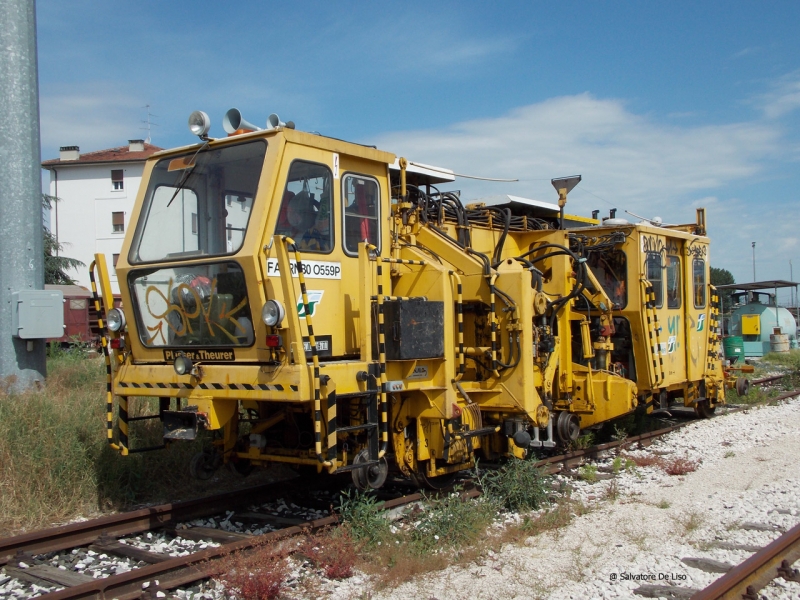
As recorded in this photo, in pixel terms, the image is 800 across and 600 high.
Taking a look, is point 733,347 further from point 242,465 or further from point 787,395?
point 242,465

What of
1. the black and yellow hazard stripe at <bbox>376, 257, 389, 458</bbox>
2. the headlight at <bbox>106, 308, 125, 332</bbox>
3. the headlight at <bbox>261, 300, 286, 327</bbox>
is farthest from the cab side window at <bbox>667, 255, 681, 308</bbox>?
→ the headlight at <bbox>106, 308, 125, 332</bbox>

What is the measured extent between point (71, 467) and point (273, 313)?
134 inches

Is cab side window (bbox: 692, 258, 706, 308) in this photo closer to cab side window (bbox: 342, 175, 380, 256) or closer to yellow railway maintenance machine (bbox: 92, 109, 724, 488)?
yellow railway maintenance machine (bbox: 92, 109, 724, 488)

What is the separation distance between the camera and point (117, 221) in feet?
151

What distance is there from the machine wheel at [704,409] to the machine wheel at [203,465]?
28.4 feet

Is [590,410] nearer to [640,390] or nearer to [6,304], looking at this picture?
[640,390]

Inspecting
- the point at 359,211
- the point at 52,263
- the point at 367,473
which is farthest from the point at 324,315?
the point at 52,263

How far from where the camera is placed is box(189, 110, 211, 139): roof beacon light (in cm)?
662

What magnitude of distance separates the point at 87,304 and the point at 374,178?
24911 millimetres

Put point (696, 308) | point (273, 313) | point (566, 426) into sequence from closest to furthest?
point (273, 313) → point (566, 426) → point (696, 308)

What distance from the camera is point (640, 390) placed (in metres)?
10.4

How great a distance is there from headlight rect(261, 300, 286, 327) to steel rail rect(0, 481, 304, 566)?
219cm

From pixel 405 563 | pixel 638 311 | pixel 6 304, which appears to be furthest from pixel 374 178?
pixel 6 304

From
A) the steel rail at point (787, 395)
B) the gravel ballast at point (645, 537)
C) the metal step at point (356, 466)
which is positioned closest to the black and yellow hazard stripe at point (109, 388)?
the metal step at point (356, 466)
